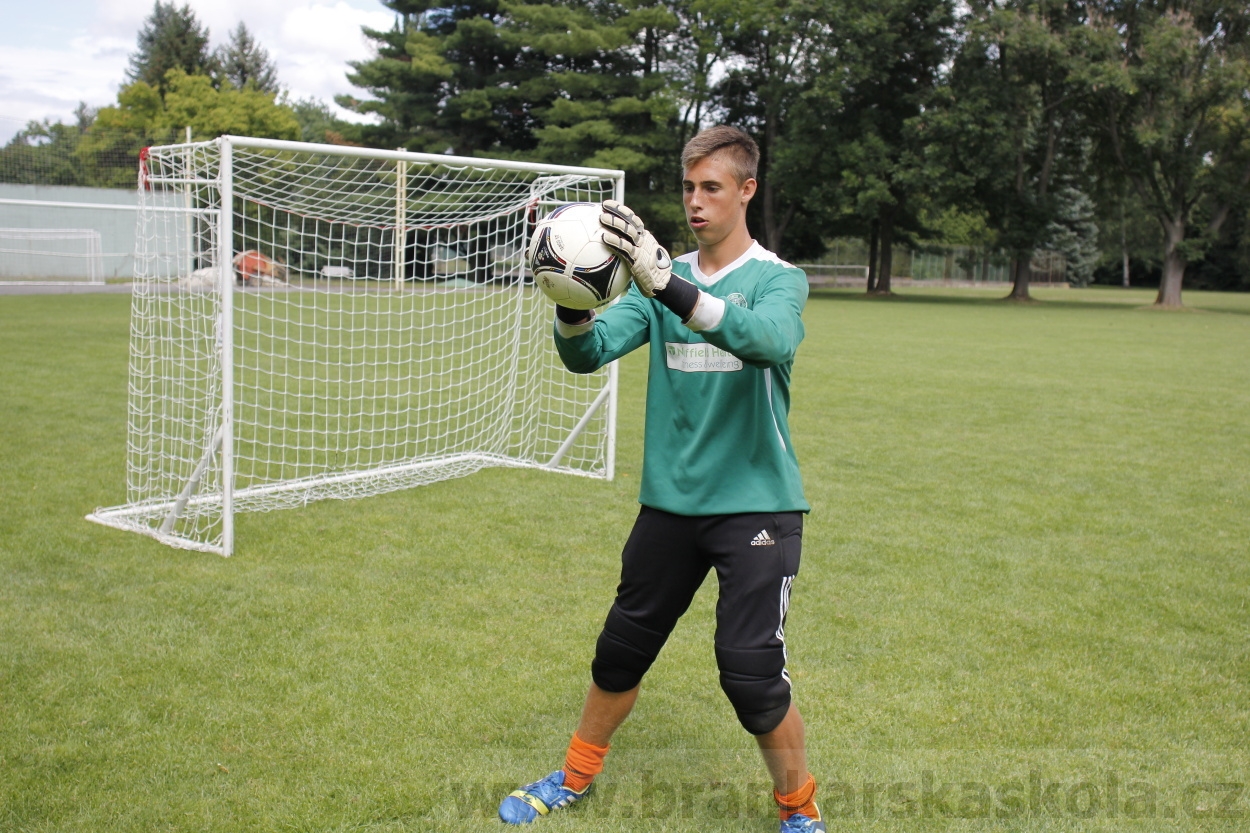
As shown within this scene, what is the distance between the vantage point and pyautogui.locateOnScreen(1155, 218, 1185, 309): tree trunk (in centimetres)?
3419

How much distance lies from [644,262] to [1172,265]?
37902 mm

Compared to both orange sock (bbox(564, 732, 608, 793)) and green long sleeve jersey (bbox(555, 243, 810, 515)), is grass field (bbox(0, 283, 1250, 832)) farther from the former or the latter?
green long sleeve jersey (bbox(555, 243, 810, 515))

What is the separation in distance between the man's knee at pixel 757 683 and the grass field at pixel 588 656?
0.55 m

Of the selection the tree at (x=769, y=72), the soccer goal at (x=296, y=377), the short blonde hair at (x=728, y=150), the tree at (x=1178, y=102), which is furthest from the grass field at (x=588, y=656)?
the tree at (x=769, y=72)

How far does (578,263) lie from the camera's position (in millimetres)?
2664

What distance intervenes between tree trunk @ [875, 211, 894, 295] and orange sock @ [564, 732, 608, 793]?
40.5 meters

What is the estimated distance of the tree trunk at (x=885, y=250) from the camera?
Answer: 136 feet

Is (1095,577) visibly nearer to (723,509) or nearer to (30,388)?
(723,509)

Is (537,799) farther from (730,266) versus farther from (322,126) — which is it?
(322,126)

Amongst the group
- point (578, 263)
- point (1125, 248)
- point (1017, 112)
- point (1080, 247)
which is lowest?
point (578, 263)

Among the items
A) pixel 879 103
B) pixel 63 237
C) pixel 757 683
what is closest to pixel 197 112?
pixel 63 237

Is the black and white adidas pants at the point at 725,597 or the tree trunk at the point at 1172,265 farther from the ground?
the tree trunk at the point at 1172,265

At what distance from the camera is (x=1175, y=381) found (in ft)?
47.7

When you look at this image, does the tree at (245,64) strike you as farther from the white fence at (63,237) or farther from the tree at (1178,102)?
the tree at (1178,102)
